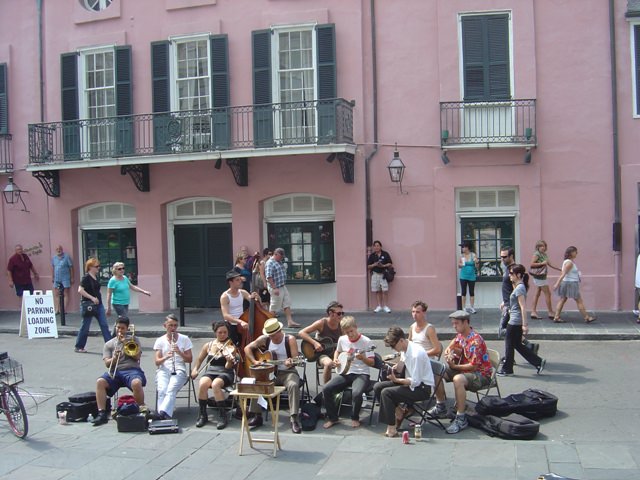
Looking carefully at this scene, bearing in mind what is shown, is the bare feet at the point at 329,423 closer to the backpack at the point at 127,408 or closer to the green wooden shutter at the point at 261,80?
the backpack at the point at 127,408

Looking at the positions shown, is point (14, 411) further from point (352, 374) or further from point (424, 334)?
point (424, 334)

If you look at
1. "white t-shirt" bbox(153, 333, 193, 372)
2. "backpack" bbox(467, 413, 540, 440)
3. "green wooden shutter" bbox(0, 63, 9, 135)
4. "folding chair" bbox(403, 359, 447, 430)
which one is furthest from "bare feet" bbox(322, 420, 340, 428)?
"green wooden shutter" bbox(0, 63, 9, 135)

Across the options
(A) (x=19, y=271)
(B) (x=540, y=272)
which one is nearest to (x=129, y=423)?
(B) (x=540, y=272)

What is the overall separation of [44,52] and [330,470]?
15.7 m

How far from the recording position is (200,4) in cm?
1803

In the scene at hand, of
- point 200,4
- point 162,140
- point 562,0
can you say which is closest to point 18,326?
point 162,140

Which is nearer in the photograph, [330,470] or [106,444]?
[330,470]

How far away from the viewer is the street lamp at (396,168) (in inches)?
652

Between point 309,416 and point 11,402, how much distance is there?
11.8 feet

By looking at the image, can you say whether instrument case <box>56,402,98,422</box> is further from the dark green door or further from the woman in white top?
the woman in white top

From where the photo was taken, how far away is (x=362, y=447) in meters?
8.21

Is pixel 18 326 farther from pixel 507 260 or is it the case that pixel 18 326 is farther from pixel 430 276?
pixel 507 260

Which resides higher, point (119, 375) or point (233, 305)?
point (233, 305)

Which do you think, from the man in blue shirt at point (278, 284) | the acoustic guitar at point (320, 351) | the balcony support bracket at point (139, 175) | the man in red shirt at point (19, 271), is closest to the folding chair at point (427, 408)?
the acoustic guitar at point (320, 351)
